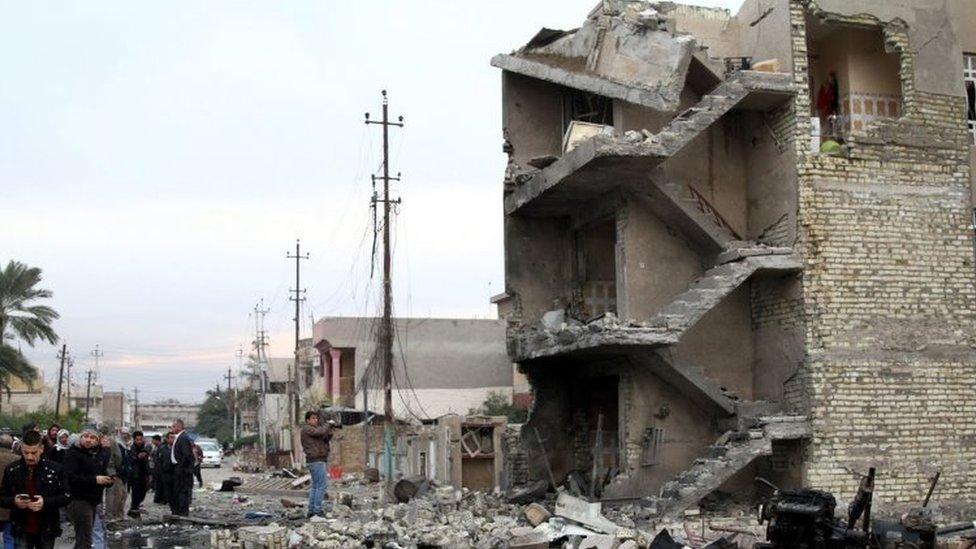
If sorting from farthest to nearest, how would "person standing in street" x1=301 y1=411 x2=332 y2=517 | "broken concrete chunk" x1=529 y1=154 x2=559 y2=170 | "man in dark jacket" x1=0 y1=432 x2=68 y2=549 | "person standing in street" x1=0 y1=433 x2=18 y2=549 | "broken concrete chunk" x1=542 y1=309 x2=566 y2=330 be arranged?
1. "broken concrete chunk" x1=542 y1=309 x2=566 y2=330
2. "broken concrete chunk" x1=529 y1=154 x2=559 y2=170
3. "person standing in street" x1=301 y1=411 x2=332 y2=517
4. "person standing in street" x1=0 y1=433 x2=18 y2=549
5. "man in dark jacket" x1=0 y1=432 x2=68 y2=549

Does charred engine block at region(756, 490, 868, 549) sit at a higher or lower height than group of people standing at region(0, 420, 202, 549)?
lower

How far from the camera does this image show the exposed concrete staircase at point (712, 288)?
19.8 metres

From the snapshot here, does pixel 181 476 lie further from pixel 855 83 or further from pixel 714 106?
pixel 855 83

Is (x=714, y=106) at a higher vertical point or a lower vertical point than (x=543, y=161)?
higher

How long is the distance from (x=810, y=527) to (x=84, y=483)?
7984 millimetres

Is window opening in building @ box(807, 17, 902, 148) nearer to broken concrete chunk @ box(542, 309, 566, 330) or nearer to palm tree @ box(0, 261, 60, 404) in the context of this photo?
broken concrete chunk @ box(542, 309, 566, 330)

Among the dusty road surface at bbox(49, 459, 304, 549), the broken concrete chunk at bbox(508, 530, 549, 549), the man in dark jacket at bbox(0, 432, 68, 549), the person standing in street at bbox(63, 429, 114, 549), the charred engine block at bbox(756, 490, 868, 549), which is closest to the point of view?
the man in dark jacket at bbox(0, 432, 68, 549)

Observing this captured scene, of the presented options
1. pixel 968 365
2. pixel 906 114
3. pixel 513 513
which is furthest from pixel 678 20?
pixel 513 513

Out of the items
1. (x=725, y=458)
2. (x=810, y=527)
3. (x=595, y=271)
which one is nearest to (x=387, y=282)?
(x=595, y=271)

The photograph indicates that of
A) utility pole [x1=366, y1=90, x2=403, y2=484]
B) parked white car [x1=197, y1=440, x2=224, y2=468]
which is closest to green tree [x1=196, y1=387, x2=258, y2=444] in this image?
parked white car [x1=197, y1=440, x2=224, y2=468]

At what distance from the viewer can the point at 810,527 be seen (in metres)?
12.4

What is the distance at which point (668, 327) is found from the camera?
1981cm

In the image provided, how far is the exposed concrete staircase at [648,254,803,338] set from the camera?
781 inches

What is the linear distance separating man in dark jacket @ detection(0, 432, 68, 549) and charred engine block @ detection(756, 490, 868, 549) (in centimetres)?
742
